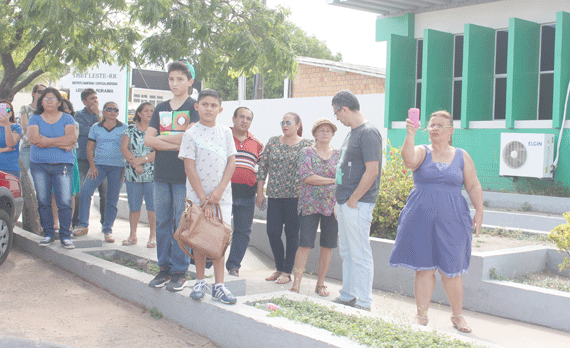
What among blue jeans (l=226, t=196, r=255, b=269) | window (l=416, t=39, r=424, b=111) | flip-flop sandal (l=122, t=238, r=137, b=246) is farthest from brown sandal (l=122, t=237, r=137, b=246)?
window (l=416, t=39, r=424, b=111)

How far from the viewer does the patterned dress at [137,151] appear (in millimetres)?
7586

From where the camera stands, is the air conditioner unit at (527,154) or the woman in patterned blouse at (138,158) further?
the air conditioner unit at (527,154)

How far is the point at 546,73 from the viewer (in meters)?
13.5

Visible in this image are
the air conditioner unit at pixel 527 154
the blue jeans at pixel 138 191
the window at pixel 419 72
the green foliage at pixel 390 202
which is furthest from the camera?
the window at pixel 419 72

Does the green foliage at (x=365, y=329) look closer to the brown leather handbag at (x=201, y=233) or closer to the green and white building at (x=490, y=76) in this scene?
the brown leather handbag at (x=201, y=233)

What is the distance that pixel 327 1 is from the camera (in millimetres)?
15430

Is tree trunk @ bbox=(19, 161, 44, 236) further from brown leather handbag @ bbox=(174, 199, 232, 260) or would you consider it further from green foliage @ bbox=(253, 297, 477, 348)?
green foliage @ bbox=(253, 297, 477, 348)

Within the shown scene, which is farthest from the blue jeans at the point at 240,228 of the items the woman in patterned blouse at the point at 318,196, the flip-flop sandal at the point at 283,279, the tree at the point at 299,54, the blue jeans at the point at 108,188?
the tree at the point at 299,54

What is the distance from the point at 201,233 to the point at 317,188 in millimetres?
1793

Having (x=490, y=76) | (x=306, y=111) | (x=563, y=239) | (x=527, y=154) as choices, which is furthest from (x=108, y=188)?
(x=306, y=111)

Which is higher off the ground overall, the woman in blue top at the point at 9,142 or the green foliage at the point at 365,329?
the woman in blue top at the point at 9,142

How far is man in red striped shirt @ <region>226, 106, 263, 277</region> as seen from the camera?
643cm

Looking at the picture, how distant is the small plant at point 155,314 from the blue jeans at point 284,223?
1.83m

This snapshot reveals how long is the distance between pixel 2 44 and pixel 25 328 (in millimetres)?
5450
